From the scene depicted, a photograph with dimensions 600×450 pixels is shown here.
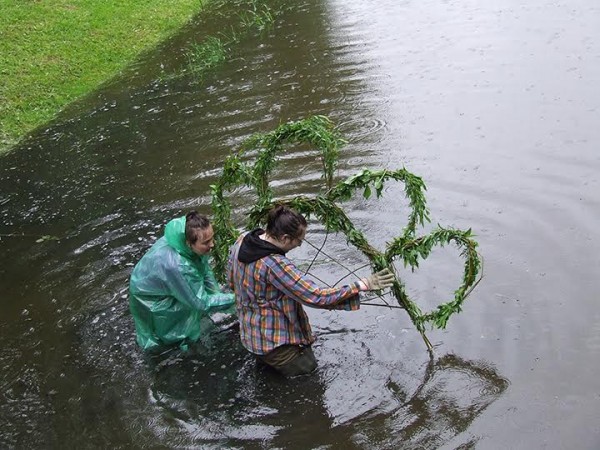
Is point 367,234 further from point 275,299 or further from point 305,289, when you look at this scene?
point 305,289

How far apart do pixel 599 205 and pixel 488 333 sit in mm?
2440

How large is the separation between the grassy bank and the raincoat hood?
8.40 m

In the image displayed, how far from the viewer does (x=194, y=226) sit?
6172 mm

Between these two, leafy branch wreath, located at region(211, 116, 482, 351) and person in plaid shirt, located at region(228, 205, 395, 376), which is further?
leafy branch wreath, located at region(211, 116, 482, 351)

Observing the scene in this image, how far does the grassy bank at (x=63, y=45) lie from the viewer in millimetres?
15297

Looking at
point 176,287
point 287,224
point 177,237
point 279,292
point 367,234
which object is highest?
point 287,224

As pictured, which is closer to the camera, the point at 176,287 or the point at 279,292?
the point at 279,292

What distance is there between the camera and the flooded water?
5977 millimetres

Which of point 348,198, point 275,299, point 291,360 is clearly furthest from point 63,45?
point 275,299

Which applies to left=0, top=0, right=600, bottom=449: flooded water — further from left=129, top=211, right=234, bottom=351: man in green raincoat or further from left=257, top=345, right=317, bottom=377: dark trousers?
left=129, top=211, right=234, bottom=351: man in green raincoat

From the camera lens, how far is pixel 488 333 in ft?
21.6

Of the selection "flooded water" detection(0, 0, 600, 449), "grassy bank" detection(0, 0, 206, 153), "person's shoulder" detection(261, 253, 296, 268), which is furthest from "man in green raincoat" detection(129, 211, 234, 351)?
"grassy bank" detection(0, 0, 206, 153)

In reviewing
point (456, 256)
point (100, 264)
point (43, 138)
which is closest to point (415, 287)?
point (456, 256)

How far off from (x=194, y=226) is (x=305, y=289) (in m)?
1.18
